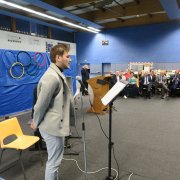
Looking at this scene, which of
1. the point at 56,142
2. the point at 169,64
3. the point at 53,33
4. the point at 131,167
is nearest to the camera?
the point at 56,142

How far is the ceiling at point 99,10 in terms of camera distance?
21.7 feet

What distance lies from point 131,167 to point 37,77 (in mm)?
5325

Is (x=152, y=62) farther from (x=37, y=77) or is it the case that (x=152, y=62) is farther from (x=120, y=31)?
(x=37, y=77)

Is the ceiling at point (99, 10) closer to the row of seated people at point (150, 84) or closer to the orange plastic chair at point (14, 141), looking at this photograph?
the row of seated people at point (150, 84)

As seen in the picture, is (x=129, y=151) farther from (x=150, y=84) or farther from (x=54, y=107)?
(x=150, y=84)

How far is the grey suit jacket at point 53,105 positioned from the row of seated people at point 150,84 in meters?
7.19

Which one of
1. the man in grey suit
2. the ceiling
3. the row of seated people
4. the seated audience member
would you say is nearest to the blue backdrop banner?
the ceiling

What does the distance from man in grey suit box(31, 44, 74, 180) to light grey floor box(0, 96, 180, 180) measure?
37.8 inches

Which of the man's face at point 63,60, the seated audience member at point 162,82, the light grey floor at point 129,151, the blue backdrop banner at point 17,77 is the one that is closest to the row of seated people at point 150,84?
the seated audience member at point 162,82

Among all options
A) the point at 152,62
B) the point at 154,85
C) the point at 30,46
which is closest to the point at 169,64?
the point at 152,62

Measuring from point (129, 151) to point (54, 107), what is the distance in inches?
85.7

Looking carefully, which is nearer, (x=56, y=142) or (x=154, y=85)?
(x=56, y=142)

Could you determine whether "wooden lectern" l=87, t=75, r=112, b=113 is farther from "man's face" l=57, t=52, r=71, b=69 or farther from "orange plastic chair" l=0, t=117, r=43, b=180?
"man's face" l=57, t=52, r=71, b=69

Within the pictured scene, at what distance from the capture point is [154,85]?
30.4 ft
